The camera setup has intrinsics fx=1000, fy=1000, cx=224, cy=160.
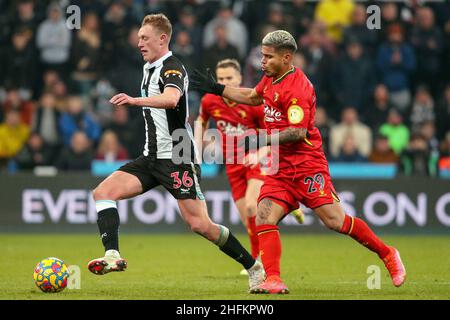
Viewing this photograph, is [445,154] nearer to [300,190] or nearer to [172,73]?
[300,190]

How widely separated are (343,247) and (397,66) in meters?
5.74

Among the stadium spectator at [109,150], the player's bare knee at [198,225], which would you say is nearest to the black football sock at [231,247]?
the player's bare knee at [198,225]

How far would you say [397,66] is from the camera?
19562mm

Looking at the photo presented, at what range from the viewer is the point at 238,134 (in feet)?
38.9

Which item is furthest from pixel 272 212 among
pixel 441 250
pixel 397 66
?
pixel 397 66

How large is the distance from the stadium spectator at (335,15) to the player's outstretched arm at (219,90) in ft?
34.6

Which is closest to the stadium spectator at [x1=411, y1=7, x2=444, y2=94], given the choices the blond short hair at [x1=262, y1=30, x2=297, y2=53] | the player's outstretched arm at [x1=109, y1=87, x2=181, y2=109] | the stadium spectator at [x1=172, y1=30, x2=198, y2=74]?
the stadium spectator at [x1=172, y1=30, x2=198, y2=74]

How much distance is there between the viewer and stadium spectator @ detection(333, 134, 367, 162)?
1808cm

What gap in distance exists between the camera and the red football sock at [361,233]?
9219 millimetres

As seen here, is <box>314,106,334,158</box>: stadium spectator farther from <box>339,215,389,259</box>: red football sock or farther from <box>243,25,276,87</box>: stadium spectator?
<box>339,215,389,259</box>: red football sock

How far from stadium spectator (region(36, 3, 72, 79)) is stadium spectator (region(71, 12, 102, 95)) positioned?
0.23 m

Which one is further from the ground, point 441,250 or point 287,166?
point 287,166
